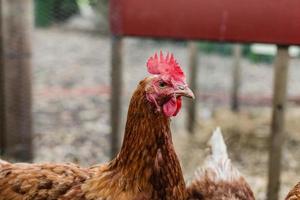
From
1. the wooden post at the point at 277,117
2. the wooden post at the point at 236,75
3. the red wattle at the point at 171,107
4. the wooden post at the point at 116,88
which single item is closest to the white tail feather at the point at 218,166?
the wooden post at the point at 277,117

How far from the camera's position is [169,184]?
8.36ft

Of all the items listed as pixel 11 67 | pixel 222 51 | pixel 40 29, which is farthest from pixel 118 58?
pixel 40 29

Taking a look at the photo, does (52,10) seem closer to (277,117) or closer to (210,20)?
(210,20)

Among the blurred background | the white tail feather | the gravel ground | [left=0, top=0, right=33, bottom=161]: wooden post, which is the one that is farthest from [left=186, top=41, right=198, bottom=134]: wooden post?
the white tail feather

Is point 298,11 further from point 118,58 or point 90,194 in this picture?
point 90,194

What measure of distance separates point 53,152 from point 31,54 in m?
1.24

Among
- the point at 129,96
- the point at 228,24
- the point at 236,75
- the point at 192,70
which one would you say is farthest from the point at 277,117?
the point at 129,96

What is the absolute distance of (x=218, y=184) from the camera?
3.24 meters

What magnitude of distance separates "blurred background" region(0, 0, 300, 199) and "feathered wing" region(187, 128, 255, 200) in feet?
3.60

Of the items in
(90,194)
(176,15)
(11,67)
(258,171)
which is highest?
(176,15)

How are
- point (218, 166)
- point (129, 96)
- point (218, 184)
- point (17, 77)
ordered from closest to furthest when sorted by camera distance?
point (218, 184) < point (218, 166) < point (17, 77) < point (129, 96)

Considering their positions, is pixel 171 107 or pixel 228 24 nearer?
pixel 171 107

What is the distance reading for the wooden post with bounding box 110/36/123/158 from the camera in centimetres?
390

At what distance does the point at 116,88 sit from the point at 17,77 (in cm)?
82
